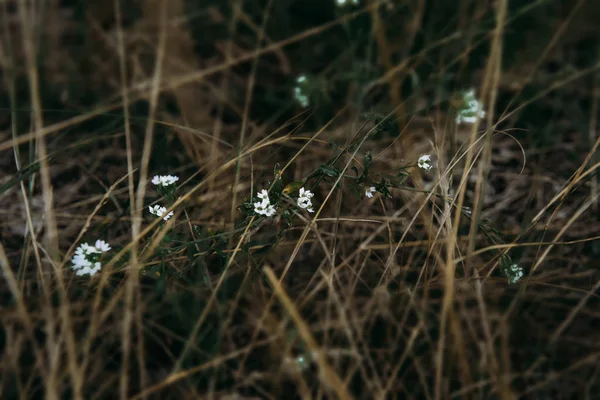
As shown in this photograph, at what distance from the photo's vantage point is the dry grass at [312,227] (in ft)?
3.54

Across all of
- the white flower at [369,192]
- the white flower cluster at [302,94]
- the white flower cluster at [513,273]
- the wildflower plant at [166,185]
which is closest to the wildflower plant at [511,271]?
the white flower cluster at [513,273]

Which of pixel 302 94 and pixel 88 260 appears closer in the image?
pixel 88 260

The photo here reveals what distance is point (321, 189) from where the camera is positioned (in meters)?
1.57

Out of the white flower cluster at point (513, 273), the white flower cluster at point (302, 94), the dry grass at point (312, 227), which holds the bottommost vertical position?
the white flower cluster at point (513, 273)

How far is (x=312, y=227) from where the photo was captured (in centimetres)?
114

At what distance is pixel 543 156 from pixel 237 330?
99cm

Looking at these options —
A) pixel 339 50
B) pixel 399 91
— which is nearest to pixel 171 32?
pixel 339 50

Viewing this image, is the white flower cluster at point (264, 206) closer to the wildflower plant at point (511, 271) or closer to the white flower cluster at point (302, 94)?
the wildflower plant at point (511, 271)

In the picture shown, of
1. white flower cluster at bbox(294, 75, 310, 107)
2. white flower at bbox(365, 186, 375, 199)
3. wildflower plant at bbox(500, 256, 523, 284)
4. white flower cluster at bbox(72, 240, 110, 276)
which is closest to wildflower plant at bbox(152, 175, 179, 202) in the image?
white flower cluster at bbox(72, 240, 110, 276)

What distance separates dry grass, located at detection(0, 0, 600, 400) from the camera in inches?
42.5

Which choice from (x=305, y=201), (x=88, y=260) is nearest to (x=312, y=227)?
(x=305, y=201)

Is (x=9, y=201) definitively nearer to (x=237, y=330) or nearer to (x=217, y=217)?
(x=217, y=217)

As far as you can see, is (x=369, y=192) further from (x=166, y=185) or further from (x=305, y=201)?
(x=166, y=185)

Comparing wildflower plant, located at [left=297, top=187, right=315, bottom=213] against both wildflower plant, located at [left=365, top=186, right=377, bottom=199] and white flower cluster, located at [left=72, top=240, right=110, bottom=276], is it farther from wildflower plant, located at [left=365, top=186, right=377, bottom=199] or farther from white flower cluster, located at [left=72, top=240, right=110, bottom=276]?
white flower cluster, located at [left=72, top=240, right=110, bottom=276]
